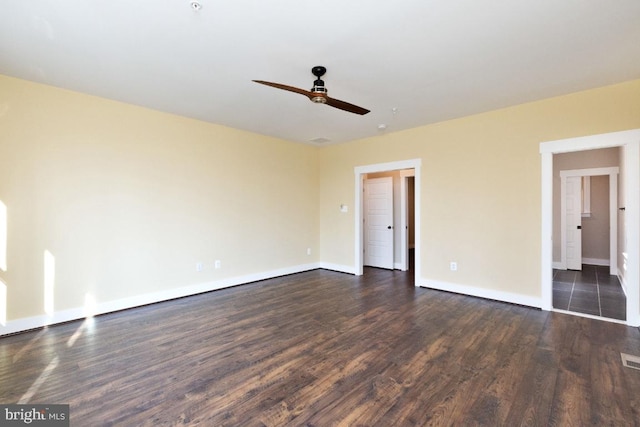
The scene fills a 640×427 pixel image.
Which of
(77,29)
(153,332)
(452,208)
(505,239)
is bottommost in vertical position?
(153,332)

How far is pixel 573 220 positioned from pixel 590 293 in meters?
2.65

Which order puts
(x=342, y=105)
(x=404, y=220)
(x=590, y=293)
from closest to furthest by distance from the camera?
(x=342, y=105)
(x=590, y=293)
(x=404, y=220)

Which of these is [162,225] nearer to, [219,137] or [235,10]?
[219,137]

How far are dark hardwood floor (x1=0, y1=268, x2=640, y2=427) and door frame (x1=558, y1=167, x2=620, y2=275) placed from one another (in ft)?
12.2

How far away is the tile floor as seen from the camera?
3.77 meters

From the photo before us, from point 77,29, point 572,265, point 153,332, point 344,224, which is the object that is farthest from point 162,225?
point 572,265

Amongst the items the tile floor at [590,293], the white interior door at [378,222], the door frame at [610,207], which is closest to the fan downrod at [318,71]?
the white interior door at [378,222]

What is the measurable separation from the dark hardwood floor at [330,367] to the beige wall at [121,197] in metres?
0.58

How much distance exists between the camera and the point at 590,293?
4.52m

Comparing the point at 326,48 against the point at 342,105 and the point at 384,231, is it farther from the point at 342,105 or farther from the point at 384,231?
the point at 384,231

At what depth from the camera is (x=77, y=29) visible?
2.32 metres

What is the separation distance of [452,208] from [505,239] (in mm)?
880

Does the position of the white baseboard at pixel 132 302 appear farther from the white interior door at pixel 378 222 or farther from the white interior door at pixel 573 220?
the white interior door at pixel 573 220

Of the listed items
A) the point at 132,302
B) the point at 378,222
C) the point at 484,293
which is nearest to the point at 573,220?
the point at 484,293
